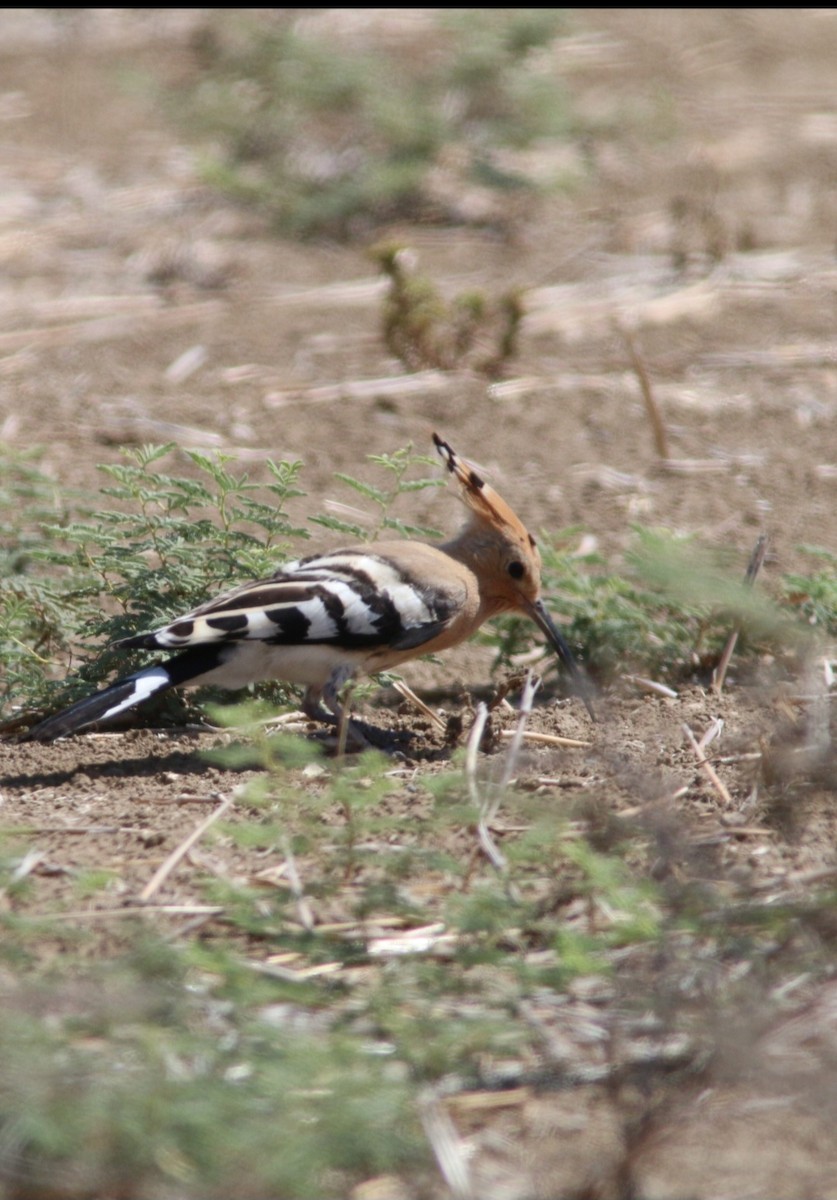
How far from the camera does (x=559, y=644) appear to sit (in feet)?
14.5

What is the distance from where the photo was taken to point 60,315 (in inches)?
299

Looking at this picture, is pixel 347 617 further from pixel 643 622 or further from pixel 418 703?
pixel 643 622

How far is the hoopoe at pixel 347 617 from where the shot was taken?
3.93m

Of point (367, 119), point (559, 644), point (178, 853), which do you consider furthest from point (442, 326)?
point (178, 853)

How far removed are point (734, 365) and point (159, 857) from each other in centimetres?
459

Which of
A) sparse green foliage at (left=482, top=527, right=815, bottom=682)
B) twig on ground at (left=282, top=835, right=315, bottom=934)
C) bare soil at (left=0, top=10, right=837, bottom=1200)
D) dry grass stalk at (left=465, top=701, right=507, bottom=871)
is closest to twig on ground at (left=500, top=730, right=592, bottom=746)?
bare soil at (left=0, top=10, right=837, bottom=1200)

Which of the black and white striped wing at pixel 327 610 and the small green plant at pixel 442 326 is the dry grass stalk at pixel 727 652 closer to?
the black and white striped wing at pixel 327 610

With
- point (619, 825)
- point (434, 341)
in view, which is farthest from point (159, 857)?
point (434, 341)

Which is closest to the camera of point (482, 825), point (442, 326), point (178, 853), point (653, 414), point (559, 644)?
point (482, 825)

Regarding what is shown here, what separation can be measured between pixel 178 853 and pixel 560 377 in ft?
13.8

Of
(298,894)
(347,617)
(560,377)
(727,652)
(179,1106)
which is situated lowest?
(560,377)

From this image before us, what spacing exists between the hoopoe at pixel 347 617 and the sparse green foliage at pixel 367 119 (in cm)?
456

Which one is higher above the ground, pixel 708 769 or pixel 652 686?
pixel 708 769

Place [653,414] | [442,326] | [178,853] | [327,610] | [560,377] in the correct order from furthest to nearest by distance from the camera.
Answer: [442,326]
[560,377]
[653,414]
[327,610]
[178,853]
